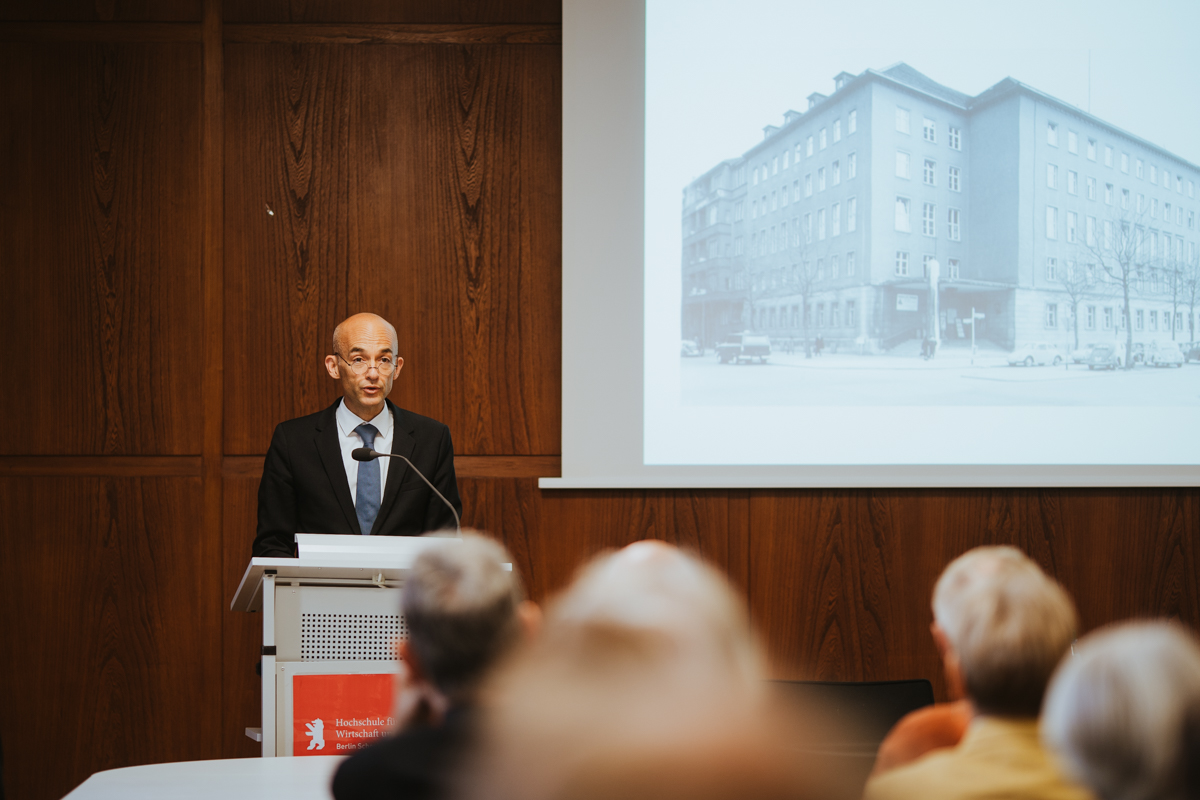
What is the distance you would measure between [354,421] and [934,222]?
2459mm

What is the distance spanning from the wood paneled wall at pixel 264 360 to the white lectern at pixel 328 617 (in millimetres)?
1527

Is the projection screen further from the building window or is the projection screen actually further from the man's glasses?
the man's glasses

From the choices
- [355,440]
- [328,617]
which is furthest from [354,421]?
[328,617]

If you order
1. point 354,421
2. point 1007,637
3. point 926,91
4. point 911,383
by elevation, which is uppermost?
point 926,91

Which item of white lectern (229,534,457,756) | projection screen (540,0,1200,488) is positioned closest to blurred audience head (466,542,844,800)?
white lectern (229,534,457,756)

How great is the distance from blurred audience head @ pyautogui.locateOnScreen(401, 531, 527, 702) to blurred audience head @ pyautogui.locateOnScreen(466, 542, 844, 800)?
14 centimetres

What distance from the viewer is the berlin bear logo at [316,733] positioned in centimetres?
223

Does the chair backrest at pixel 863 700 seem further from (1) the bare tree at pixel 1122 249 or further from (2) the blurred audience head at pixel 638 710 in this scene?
(1) the bare tree at pixel 1122 249

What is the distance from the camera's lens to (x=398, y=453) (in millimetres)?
3055

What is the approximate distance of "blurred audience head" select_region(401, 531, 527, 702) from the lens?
1146 millimetres

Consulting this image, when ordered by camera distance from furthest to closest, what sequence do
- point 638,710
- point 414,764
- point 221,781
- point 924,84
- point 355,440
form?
point 924,84 < point 355,440 < point 221,781 < point 414,764 < point 638,710

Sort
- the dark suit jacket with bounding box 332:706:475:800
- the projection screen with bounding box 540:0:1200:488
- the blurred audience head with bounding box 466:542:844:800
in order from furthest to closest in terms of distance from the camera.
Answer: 1. the projection screen with bounding box 540:0:1200:488
2. the dark suit jacket with bounding box 332:706:475:800
3. the blurred audience head with bounding box 466:542:844:800

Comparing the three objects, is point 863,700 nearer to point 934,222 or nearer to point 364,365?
point 364,365

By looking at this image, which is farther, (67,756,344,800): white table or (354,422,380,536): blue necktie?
(354,422,380,536): blue necktie
